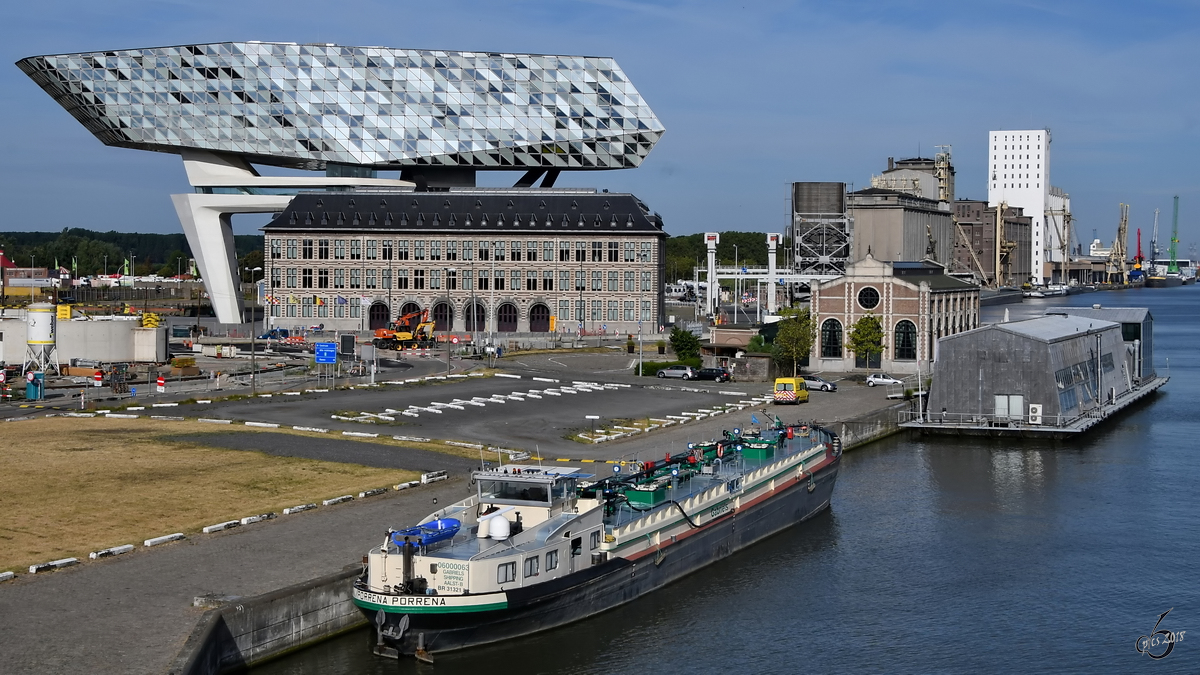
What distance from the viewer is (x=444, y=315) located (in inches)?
5778

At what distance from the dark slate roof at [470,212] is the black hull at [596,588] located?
94.9 meters

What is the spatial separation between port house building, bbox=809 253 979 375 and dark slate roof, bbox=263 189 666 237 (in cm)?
4311

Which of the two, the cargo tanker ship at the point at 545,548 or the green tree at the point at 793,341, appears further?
the green tree at the point at 793,341

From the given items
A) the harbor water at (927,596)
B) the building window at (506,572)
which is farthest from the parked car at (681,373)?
the building window at (506,572)

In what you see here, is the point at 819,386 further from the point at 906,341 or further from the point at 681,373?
the point at 906,341

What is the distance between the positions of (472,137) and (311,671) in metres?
120

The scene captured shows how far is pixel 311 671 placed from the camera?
33031mm

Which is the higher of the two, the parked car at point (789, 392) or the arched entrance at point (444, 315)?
the arched entrance at point (444, 315)

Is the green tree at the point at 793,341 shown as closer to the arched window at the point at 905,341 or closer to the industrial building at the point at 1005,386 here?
the arched window at the point at 905,341

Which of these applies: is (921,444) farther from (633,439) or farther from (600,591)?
(600,591)

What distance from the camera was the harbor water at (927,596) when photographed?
35594 millimetres

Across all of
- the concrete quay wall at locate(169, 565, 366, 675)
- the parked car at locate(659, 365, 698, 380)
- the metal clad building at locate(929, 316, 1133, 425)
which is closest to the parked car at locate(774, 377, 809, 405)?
the metal clad building at locate(929, 316, 1133, 425)

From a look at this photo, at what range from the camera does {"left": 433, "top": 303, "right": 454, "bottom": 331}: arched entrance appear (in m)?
146

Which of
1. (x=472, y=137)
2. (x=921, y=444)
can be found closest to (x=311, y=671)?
(x=921, y=444)
